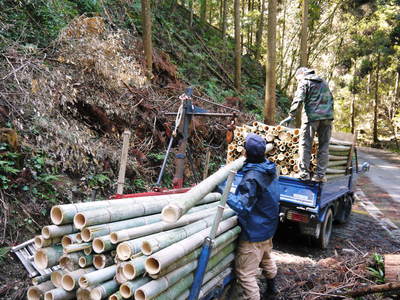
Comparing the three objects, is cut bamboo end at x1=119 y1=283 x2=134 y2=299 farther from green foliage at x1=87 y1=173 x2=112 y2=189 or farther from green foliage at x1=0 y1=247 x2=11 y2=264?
green foliage at x1=87 y1=173 x2=112 y2=189

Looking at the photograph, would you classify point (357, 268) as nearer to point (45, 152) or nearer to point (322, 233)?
point (322, 233)

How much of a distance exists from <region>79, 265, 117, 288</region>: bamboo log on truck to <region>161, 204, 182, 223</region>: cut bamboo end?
715mm

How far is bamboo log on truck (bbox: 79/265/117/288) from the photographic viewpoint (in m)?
2.87

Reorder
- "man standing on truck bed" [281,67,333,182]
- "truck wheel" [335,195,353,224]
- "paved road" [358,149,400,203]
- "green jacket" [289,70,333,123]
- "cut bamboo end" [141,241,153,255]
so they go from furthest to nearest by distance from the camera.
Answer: "paved road" [358,149,400,203]
"truck wheel" [335,195,353,224]
"green jacket" [289,70,333,123]
"man standing on truck bed" [281,67,333,182]
"cut bamboo end" [141,241,153,255]

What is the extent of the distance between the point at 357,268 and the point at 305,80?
11.8ft

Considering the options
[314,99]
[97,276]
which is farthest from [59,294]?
[314,99]

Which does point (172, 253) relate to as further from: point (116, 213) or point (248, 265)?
point (248, 265)

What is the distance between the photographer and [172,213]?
278 cm

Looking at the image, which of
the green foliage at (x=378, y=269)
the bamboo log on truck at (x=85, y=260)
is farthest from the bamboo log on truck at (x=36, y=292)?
the green foliage at (x=378, y=269)

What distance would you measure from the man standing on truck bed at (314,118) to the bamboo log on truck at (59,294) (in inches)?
A: 194

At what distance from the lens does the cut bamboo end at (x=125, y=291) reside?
9.15 ft

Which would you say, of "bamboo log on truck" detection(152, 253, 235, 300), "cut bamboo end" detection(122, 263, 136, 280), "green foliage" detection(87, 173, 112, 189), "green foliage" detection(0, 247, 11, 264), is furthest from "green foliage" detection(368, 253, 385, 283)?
"green foliage" detection(0, 247, 11, 264)

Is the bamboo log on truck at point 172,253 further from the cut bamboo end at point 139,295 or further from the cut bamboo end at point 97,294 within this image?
the cut bamboo end at point 97,294

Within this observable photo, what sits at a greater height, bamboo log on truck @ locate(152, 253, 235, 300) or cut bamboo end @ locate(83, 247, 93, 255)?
cut bamboo end @ locate(83, 247, 93, 255)
